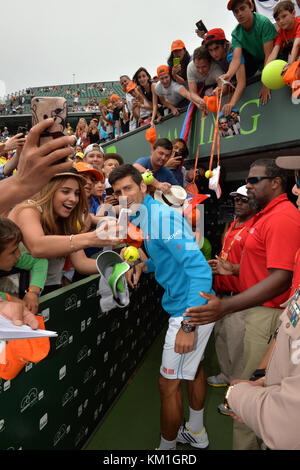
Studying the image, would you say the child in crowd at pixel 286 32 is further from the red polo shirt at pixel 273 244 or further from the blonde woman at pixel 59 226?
the blonde woman at pixel 59 226

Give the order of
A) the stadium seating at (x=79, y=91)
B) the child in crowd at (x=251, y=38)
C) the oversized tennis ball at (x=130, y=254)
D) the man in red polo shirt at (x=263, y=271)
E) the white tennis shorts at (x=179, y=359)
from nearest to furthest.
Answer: the man in red polo shirt at (x=263, y=271) → the white tennis shorts at (x=179, y=359) → the oversized tennis ball at (x=130, y=254) → the child in crowd at (x=251, y=38) → the stadium seating at (x=79, y=91)

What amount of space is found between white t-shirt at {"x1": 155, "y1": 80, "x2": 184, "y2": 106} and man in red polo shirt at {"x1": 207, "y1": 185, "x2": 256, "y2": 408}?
3.10m

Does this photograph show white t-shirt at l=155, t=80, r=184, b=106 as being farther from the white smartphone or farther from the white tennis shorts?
the white tennis shorts

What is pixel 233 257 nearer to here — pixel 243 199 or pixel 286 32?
pixel 243 199

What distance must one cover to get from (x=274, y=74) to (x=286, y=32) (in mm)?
712

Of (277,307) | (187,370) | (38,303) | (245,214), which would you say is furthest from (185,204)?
(38,303)

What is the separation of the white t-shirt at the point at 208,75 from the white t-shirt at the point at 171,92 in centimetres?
71

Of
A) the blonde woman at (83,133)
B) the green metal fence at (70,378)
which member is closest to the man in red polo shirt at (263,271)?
the green metal fence at (70,378)

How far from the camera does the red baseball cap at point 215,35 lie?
149 inches

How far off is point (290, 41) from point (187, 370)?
3979 millimetres

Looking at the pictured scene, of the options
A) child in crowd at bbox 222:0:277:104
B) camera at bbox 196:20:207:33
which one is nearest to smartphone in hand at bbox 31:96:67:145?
child in crowd at bbox 222:0:277:104

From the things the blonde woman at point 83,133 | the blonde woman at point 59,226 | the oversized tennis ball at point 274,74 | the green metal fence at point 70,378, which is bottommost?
the green metal fence at point 70,378

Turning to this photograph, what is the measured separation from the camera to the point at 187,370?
205cm

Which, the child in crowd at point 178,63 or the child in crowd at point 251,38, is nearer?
the child in crowd at point 251,38
